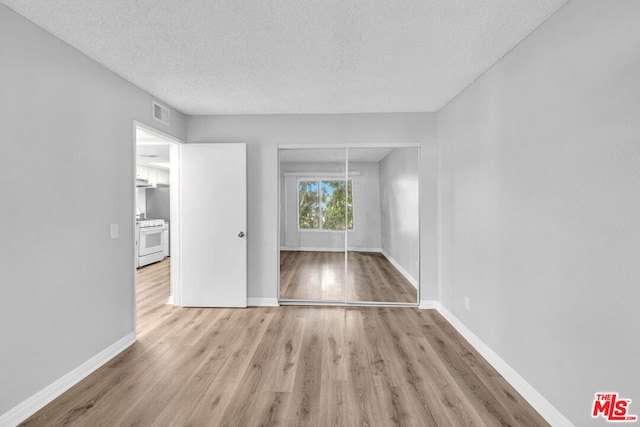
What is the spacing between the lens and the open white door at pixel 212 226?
3779 millimetres

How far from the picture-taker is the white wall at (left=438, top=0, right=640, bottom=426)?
139cm

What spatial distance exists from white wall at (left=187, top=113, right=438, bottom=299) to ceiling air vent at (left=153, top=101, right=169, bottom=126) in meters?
0.49

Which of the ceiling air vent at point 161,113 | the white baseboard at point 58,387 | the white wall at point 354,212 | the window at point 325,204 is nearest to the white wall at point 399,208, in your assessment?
the white wall at point 354,212

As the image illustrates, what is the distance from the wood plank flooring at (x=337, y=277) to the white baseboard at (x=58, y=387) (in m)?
1.91

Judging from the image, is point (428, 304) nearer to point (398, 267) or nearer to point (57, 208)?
point (398, 267)

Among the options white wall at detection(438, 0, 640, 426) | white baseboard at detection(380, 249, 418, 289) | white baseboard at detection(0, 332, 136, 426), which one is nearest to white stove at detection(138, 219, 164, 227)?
white baseboard at detection(0, 332, 136, 426)

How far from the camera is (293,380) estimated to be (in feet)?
7.33

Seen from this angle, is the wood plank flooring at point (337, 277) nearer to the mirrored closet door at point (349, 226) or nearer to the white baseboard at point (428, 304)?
the mirrored closet door at point (349, 226)

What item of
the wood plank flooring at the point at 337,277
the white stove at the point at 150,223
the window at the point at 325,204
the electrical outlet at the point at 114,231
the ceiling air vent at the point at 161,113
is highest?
the ceiling air vent at the point at 161,113

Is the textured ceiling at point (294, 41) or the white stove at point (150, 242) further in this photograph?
the white stove at point (150, 242)

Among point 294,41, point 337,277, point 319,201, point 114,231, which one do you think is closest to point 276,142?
point 319,201

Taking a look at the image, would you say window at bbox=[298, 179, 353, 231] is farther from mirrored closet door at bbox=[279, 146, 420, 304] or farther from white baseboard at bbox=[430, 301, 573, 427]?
white baseboard at bbox=[430, 301, 573, 427]

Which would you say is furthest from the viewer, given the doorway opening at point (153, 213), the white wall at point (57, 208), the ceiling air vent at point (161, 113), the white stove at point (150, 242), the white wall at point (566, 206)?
the white stove at point (150, 242)

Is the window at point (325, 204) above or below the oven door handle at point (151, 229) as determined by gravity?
above
